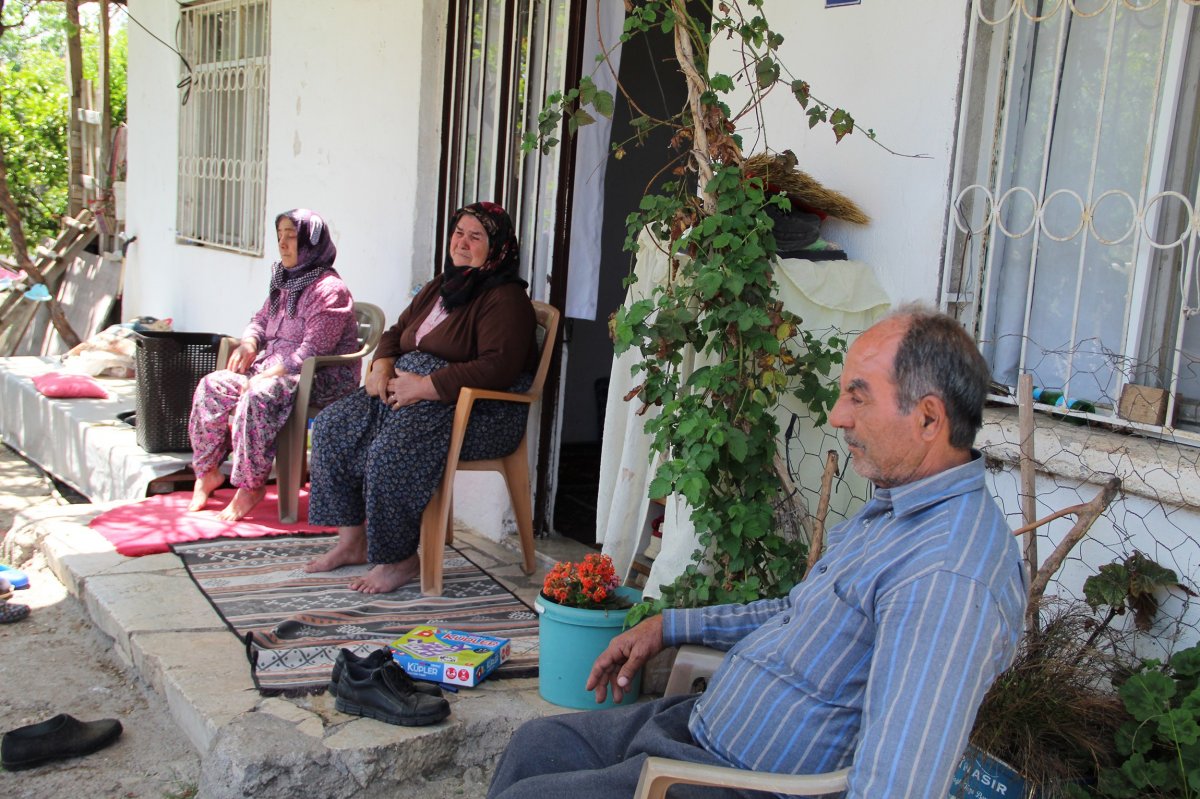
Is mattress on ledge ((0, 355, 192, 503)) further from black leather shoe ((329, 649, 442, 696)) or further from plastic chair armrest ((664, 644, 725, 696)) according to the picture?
plastic chair armrest ((664, 644, 725, 696))

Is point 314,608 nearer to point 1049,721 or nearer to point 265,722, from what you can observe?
point 265,722

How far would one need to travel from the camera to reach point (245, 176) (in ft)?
22.7

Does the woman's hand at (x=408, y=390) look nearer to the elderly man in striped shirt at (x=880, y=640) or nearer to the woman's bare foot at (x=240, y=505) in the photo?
the woman's bare foot at (x=240, y=505)

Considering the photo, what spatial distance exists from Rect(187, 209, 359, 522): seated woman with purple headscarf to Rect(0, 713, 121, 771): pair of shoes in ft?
6.06

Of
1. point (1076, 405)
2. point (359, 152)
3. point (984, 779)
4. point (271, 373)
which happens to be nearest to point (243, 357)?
point (271, 373)

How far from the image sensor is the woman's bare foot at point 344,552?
4.14 meters

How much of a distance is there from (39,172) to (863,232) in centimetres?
1315

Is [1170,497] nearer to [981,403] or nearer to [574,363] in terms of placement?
[981,403]

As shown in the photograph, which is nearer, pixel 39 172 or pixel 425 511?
pixel 425 511

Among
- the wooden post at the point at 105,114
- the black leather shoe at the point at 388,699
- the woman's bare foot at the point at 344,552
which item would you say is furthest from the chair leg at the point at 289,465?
the wooden post at the point at 105,114

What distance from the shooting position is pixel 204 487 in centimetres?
489

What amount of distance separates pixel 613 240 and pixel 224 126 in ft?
9.06

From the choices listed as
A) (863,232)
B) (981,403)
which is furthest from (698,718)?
(863,232)

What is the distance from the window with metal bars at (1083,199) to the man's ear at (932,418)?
1217 mm
